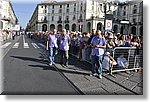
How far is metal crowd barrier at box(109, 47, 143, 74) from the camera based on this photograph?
22.6ft

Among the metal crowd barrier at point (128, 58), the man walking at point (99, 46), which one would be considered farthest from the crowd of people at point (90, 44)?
the metal crowd barrier at point (128, 58)

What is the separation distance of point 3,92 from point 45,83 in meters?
1.05

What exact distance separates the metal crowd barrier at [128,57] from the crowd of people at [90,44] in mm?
198

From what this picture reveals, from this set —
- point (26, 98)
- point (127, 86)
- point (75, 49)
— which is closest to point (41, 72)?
point (26, 98)

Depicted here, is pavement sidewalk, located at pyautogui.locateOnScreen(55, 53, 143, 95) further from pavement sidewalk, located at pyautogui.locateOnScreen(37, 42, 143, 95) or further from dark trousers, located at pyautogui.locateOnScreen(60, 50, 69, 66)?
dark trousers, located at pyautogui.locateOnScreen(60, 50, 69, 66)

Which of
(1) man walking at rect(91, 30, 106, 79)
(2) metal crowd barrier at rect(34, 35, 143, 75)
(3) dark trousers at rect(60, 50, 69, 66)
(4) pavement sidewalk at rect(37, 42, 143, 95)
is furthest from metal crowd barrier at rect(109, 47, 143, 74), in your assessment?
(3) dark trousers at rect(60, 50, 69, 66)

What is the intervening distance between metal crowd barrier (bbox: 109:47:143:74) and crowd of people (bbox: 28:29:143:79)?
0.20 metres

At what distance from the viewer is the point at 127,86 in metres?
5.50

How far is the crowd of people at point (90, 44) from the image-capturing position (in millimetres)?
6234

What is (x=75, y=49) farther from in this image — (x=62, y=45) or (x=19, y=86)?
(x=19, y=86)

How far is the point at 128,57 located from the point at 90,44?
4.19ft

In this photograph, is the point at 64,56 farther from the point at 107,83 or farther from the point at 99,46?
the point at 107,83

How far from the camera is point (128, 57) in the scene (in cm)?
707

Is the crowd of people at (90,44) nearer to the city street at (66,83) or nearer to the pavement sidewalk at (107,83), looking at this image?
the pavement sidewalk at (107,83)
